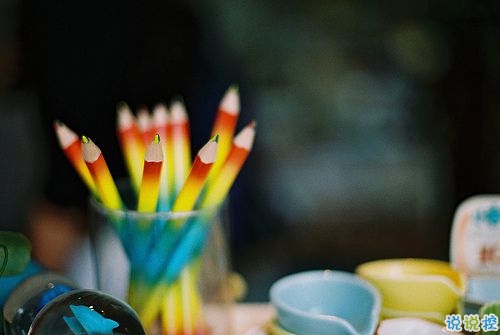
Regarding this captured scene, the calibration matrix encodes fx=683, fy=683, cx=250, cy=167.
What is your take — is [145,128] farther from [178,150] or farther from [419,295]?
[419,295]

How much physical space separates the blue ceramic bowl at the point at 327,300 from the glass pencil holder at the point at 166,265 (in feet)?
0.16

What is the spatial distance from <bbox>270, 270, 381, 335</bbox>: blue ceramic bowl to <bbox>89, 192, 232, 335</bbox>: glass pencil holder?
1.9 inches

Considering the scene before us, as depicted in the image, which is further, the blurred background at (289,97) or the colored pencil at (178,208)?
the blurred background at (289,97)

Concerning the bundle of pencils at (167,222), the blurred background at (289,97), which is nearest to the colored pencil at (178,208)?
the bundle of pencils at (167,222)

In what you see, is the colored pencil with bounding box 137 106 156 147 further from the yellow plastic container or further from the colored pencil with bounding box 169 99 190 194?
the yellow plastic container

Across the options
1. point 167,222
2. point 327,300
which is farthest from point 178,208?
point 327,300

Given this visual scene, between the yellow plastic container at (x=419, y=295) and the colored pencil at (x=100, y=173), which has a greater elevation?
the colored pencil at (x=100, y=173)

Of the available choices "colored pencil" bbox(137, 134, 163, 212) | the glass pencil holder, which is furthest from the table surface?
"colored pencil" bbox(137, 134, 163, 212)

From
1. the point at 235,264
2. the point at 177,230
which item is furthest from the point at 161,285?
the point at 235,264

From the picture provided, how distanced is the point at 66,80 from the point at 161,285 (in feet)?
0.68

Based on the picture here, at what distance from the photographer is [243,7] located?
1.73 feet

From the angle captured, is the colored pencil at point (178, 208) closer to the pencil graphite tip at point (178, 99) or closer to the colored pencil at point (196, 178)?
the colored pencil at point (196, 178)

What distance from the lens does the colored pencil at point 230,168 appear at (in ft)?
1.44

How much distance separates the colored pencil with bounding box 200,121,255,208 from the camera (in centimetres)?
44
